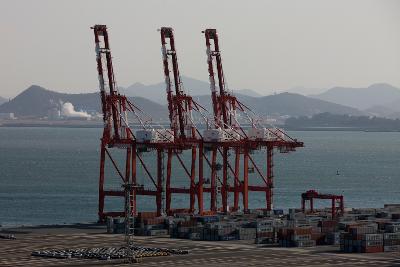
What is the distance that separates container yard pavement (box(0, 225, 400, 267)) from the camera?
11494 cm

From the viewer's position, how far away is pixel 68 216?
18250 centimetres

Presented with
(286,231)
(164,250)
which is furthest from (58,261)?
(286,231)

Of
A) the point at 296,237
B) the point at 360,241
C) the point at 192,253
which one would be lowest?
the point at 192,253

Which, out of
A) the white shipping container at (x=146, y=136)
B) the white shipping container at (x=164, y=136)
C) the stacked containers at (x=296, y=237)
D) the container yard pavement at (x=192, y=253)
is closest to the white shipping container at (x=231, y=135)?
the white shipping container at (x=164, y=136)

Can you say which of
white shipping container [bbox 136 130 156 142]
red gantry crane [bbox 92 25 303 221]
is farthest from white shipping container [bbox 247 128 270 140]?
white shipping container [bbox 136 130 156 142]

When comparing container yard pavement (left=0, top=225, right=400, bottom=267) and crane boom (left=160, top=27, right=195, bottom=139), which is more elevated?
crane boom (left=160, top=27, right=195, bottom=139)

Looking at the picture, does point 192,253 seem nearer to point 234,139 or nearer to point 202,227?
point 202,227

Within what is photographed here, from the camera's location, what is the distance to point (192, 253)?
404 ft

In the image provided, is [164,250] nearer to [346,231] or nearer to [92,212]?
[346,231]

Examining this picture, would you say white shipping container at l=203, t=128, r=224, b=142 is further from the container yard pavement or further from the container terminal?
the container yard pavement

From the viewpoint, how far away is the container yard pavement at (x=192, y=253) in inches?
4525

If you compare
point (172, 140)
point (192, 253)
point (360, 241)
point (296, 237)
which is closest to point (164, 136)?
point (172, 140)

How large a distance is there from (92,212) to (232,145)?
128 feet

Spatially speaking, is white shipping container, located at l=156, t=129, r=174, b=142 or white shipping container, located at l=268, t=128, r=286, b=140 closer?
white shipping container, located at l=156, t=129, r=174, b=142
